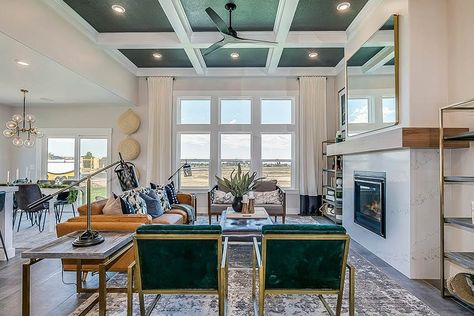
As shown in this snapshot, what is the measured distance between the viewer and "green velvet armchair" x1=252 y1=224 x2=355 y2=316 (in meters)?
2.06

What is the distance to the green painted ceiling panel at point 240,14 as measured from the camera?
4258 mm

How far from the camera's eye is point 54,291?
9.73 ft

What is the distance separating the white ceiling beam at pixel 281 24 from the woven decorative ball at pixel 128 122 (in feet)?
11.2

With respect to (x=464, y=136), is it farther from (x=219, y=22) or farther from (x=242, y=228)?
(x=219, y=22)

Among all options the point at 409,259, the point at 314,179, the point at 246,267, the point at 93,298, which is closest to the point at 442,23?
the point at 409,259

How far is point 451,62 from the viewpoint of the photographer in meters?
3.29

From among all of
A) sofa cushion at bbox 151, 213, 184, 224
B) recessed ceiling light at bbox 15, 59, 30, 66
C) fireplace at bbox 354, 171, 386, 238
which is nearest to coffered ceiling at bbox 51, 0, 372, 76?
recessed ceiling light at bbox 15, 59, 30, 66

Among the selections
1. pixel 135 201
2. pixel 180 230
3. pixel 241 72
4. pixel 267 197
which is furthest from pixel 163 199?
pixel 241 72

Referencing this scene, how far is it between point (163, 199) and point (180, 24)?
2720 mm

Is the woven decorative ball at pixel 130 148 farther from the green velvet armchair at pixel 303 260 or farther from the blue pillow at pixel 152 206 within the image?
the green velvet armchair at pixel 303 260

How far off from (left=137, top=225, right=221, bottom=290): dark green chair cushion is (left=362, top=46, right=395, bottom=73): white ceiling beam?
10.4ft

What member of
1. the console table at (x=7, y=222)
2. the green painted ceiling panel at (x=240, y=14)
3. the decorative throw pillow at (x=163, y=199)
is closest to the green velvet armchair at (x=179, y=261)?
the decorative throw pillow at (x=163, y=199)

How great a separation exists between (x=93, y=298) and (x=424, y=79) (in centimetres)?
406

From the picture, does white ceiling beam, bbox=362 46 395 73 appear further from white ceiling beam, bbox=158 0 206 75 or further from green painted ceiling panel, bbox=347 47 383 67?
white ceiling beam, bbox=158 0 206 75
